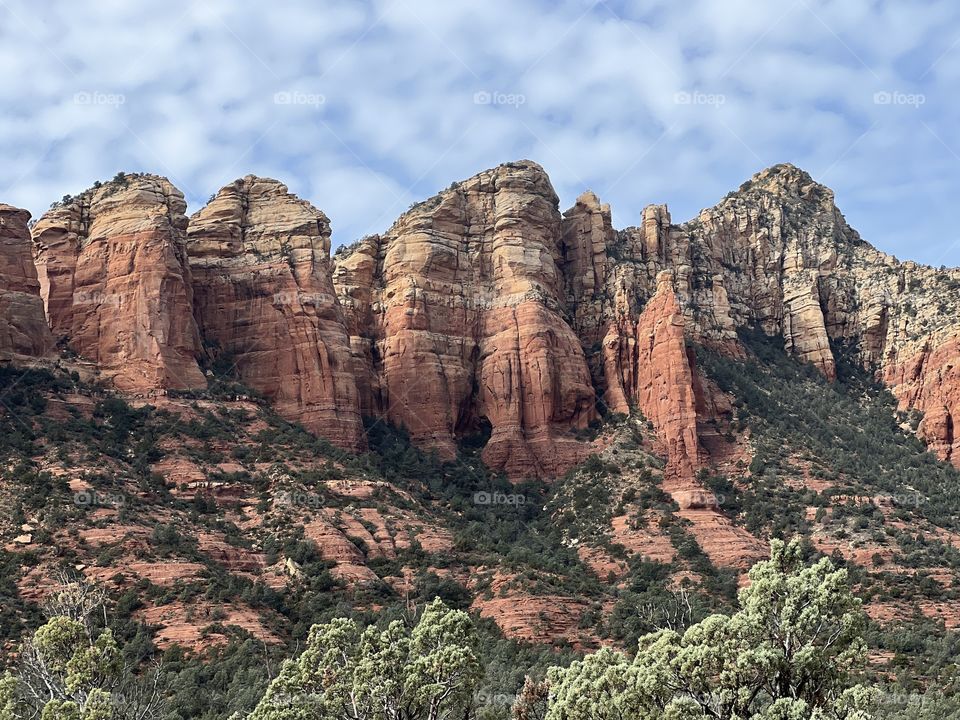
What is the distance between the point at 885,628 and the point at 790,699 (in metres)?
39.0

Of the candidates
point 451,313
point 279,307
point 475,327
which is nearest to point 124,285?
point 279,307

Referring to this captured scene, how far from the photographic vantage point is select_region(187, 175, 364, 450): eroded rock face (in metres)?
99.7

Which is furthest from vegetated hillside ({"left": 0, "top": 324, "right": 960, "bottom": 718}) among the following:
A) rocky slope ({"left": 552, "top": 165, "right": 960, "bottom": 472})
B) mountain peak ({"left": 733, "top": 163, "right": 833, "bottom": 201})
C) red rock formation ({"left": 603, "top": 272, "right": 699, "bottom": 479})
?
mountain peak ({"left": 733, "top": 163, "right": 833, "bottom": 201})

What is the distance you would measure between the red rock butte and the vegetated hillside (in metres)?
3.26

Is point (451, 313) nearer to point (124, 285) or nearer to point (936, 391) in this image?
point (124, 285)

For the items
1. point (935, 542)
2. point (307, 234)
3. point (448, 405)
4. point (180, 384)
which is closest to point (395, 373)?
point (448, 405)

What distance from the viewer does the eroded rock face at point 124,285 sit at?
92.2m

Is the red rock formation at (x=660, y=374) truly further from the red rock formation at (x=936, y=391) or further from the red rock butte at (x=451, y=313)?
the red rock formation at (x=936, y=391)

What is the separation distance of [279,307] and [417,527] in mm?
26734

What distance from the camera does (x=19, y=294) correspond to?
9081cm

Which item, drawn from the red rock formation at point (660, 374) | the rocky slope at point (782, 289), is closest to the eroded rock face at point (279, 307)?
the red rock formation at point (660, 374)

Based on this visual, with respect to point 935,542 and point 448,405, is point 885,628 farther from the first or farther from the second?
point 448,405

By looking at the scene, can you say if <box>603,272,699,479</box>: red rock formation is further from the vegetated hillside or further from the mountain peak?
the mountain peak

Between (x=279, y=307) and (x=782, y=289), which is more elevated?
(x=782, y=289)
